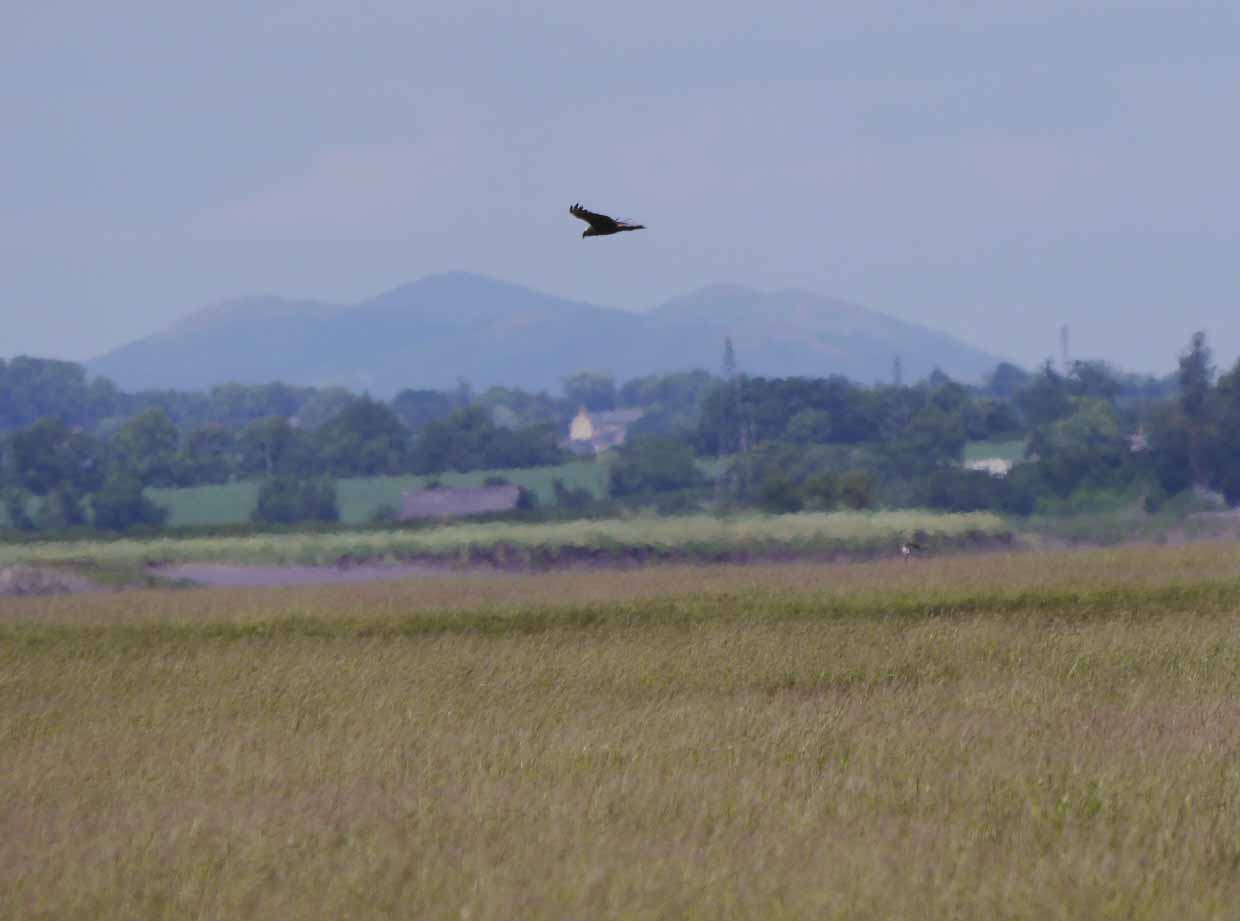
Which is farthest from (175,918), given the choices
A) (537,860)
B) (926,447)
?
(926,447)

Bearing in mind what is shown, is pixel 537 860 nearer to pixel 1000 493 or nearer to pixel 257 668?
pixel 257 668

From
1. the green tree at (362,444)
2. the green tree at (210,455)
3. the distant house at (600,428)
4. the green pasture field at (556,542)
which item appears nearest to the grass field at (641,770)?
the green pasture field at (556,542)

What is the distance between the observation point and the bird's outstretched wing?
1082cm

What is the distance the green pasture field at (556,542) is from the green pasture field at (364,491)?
1139 inches

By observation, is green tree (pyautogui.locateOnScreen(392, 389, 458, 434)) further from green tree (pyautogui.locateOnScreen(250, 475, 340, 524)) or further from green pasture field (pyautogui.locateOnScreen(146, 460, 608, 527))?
green tree (pyautogui.locateOnScreen(250, 475, 340, 524))

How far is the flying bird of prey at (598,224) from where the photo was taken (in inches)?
424

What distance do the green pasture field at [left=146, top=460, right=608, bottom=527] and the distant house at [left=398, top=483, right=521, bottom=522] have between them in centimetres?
316

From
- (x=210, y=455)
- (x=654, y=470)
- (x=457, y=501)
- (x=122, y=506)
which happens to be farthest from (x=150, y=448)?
(x=457, y=501)

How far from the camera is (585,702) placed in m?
15.3

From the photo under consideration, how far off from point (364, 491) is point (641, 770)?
7321 cm

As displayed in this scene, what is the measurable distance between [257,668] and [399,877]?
32.5 feet

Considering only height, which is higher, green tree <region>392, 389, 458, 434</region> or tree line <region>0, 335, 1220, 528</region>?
green tree <region>392, 389, 458, 434</region>

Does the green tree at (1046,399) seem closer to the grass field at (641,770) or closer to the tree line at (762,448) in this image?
the tree line at (762,448)

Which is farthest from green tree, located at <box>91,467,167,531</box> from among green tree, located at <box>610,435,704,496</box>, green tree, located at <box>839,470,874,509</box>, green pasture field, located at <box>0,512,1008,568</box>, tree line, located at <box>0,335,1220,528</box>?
green tree, located at <box>839,470,874,509</box>
